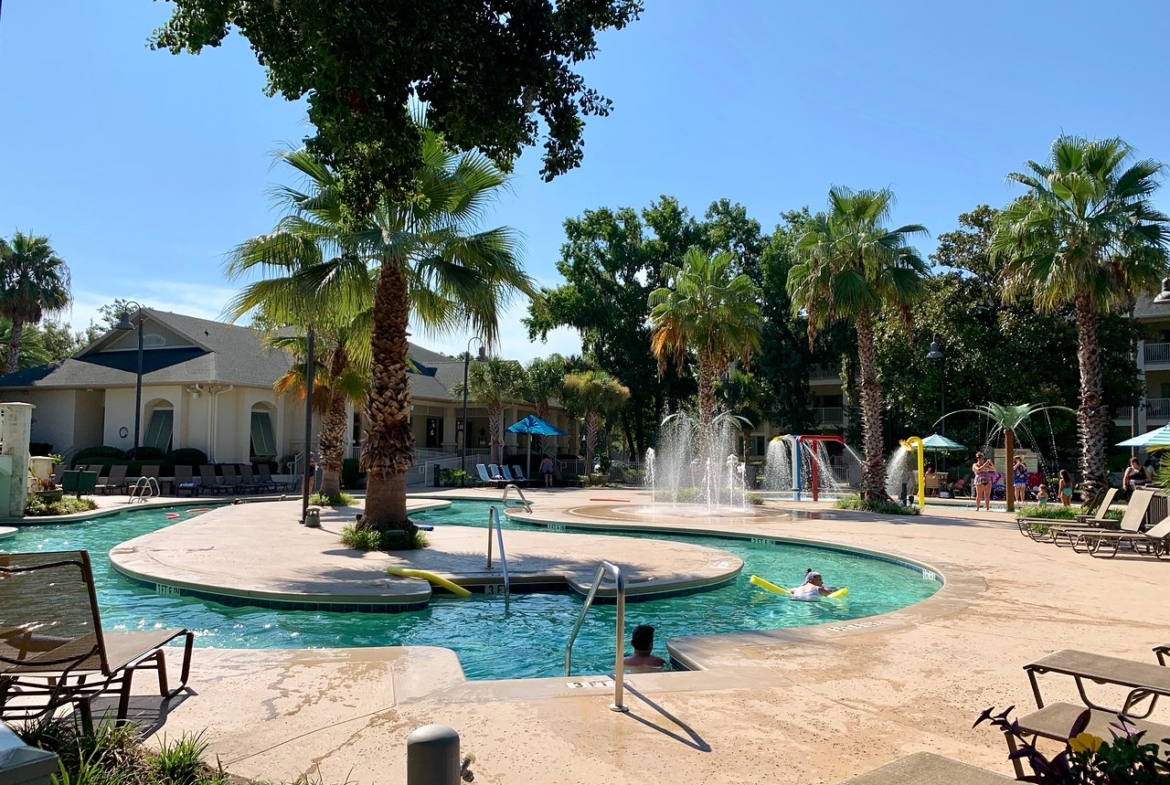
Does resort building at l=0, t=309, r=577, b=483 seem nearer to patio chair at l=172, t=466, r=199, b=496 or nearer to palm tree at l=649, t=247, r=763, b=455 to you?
patio chair at l=172, t=466, r=199, b=496

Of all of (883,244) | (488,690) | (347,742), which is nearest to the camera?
(347,742)

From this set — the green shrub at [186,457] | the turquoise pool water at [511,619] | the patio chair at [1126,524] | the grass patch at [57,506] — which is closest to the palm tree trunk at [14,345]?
the green shrub at [186,457]

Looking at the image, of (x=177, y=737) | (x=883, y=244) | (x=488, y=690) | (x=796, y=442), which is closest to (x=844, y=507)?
(x=796, y=442)

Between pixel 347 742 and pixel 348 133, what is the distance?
5.32 metres

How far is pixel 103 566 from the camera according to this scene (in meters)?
12.7

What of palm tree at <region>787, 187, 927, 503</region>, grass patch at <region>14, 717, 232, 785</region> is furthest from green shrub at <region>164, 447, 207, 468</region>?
grass patch at <region>14, 717, 232, 785</region>

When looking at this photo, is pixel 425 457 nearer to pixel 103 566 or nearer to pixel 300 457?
pixel 300 457

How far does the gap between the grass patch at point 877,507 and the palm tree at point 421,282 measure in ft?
44.7

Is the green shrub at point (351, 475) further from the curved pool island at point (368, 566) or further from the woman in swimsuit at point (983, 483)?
the woman in swimsuit at point (983, 483)

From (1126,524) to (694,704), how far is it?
42.0ft

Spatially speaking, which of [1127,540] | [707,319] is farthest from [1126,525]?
[707,319]

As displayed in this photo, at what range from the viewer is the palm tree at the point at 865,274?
22688mm

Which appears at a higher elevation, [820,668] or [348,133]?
[348,133]

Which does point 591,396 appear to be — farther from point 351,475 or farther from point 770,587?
point 770,587
